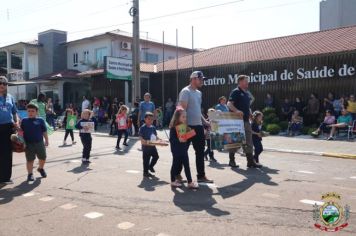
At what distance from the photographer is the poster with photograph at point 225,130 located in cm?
802

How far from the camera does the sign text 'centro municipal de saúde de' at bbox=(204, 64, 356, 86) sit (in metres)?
17.9

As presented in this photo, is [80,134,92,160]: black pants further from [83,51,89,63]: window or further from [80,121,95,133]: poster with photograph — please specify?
[83,51,89,63]: window

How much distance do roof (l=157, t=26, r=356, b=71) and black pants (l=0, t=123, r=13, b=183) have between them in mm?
14702

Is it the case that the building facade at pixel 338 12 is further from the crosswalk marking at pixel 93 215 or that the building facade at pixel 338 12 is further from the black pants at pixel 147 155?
the crosswalk marking at pixel 93 215

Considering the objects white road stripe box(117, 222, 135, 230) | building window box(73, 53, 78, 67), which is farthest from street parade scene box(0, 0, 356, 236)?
building window box(73, 53, 78, 67)

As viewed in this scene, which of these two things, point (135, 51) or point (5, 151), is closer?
point (5, 151)

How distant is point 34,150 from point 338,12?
3575cm

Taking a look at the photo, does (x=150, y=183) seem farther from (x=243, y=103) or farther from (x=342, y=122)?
(x=342, y=122)

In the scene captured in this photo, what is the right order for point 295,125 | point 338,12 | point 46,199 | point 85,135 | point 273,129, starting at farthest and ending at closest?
point 338,12 < point 273,129 < point 295,125 < point 85,135 < point 46,199

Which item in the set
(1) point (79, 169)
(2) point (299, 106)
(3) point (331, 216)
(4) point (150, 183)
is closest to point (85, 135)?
(1) point (79, 169)

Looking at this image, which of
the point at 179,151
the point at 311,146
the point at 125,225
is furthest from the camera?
the point at 311,146

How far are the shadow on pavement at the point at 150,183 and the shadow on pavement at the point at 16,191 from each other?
1886mm

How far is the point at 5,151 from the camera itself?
7387mm

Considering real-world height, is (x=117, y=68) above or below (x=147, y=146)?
above
